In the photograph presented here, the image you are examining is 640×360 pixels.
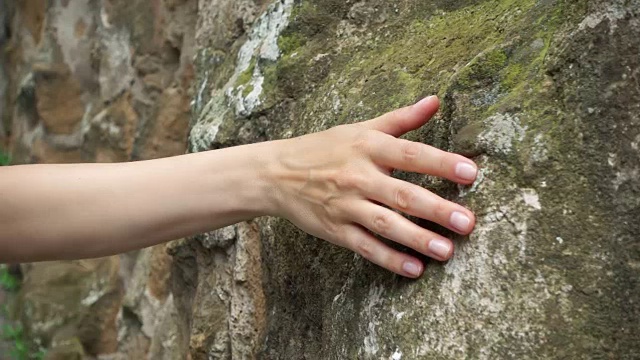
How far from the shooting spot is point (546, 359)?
0.56m

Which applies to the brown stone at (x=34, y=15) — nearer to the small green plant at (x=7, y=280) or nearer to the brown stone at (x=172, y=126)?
the small green plant at (x=7, y=280)

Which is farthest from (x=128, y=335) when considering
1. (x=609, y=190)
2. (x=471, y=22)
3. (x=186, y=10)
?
(x=609, y=190)

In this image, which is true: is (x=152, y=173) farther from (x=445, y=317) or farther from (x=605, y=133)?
(x=605, y=133)

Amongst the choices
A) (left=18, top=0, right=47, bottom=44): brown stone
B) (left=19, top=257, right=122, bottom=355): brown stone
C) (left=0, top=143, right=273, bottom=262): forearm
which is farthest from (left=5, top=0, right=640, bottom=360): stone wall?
(left=18, top=0, right=47, bottom=44): brown stone

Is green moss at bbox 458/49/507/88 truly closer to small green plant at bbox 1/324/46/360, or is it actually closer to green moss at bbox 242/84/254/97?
green moss at bbox 242/84/254/97

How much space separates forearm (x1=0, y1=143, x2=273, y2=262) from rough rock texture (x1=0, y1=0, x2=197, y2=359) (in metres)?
0.53

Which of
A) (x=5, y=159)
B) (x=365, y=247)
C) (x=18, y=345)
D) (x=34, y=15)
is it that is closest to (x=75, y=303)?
(x=18, y=345)

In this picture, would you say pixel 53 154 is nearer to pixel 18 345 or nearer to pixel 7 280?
pixel 7 280

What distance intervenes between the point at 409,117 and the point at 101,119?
1.54 m

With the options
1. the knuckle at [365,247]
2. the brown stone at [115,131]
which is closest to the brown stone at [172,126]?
the brown stone at [115,131]

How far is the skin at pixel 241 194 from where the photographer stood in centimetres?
64

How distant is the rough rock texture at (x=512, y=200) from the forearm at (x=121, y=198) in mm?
123

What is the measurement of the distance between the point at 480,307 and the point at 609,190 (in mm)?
152

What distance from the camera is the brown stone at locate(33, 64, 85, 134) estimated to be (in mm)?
2355
